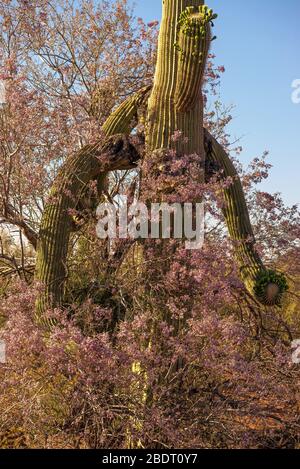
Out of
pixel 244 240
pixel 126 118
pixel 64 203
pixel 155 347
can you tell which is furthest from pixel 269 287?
pixel 126 118

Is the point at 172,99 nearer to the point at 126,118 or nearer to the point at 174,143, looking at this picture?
the point at 174,143

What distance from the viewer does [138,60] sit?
9023mm

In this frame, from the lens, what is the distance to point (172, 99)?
18.9ft

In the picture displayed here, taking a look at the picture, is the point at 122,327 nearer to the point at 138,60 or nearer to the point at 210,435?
the point at 210,435

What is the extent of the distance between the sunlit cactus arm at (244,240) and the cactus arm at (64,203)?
33.9 inches

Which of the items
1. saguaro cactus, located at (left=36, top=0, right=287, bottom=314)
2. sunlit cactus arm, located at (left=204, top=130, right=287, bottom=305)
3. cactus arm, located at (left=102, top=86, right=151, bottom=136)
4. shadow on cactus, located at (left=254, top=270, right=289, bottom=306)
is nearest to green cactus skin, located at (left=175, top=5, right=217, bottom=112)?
saguaro cactus, located at (left=36, top=0, right=287, bottom=314)

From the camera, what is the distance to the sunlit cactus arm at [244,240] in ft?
18.3

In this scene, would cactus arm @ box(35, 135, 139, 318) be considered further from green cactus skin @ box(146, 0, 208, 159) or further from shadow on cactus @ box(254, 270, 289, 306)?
shadow on cactus @ box(254, 270, 289, 306)

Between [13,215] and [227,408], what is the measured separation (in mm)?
3419

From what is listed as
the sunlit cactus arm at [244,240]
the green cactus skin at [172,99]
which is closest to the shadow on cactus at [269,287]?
the sunlit cactus arm at [244,240]

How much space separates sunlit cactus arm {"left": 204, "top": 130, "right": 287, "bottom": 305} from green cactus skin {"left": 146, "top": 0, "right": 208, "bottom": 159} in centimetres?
41

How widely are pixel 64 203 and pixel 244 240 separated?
5.55 ft

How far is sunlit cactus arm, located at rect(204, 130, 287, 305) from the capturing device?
220 inches

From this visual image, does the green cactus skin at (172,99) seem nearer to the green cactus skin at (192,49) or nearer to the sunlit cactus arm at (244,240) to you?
the green cactus skin at (192,49)
